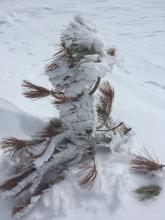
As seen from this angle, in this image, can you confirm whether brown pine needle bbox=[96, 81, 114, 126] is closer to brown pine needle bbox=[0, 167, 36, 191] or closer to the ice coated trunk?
the ice coated trunk

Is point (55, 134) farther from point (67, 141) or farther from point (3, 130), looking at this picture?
point (3, 130)

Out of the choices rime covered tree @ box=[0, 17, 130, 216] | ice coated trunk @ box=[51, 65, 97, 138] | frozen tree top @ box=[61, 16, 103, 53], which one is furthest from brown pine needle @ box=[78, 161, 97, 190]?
frozen tree top @ box=[61, 16, 103, 53]

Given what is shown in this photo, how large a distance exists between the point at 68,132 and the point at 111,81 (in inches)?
77.1

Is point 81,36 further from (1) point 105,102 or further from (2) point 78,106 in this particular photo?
(1) point 105,102

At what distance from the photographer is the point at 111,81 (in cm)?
380

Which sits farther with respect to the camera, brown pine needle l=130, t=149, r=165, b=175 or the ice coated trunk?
A: brown pine needle l=130, t=149, r=165, b=175

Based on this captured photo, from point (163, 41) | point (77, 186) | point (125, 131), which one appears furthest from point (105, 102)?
point (163, 41)

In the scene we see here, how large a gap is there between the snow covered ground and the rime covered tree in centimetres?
Result: 7

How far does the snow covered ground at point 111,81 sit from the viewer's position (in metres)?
1.80

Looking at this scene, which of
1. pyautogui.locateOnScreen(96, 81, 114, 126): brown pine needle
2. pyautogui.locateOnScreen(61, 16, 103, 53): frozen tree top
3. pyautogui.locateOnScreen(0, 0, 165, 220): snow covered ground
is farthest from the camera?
pyautogui.locateOnScreen(96, 81, 114, 126): brown pine needle

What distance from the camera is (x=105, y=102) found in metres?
2.12

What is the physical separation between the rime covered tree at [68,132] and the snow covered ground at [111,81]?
0.07m

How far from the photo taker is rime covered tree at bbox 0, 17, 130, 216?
1.71m

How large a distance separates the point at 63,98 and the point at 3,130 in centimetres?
62
